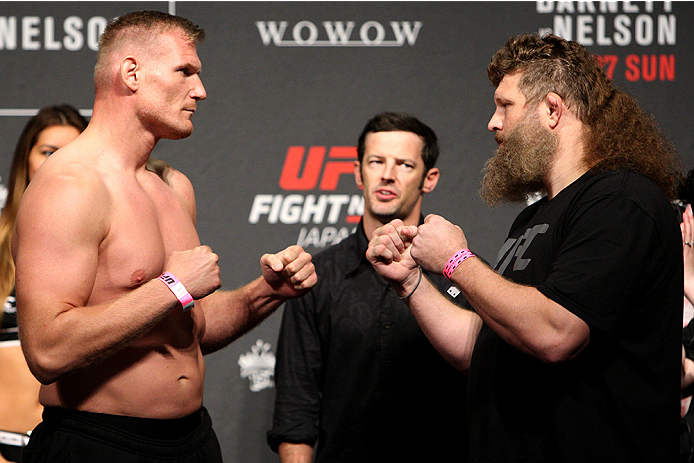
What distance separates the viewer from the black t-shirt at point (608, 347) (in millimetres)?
1249

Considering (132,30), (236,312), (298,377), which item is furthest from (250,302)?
(132,30)

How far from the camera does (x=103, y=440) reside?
137cm

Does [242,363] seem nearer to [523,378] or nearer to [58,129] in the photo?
[58,129]

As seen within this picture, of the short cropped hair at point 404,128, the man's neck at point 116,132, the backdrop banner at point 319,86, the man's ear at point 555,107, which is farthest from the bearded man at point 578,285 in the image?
the backdrop banner at point 319,86

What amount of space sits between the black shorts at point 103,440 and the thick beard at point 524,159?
927mm

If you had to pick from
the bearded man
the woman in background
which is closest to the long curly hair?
the bearded man

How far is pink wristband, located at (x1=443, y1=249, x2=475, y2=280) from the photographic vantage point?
1.41 meters

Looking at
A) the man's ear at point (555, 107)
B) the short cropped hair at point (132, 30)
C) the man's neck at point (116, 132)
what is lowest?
the man's neck at point (116, 132)

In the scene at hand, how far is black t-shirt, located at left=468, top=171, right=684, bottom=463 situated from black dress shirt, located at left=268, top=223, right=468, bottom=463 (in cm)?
68

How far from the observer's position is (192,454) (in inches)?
59.0

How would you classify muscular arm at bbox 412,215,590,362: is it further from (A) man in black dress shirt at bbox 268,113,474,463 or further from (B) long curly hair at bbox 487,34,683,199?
(A) man in black dress shirt at bbox 268,113,474,463

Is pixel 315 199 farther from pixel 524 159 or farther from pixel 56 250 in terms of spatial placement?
pixel 56 250

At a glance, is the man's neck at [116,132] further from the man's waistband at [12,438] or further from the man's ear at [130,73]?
the man's waistband at [12,438]

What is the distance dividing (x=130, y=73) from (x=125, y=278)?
18.7 inches
